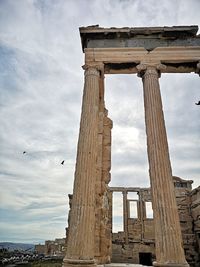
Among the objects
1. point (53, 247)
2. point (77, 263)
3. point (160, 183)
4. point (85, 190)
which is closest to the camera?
point (77, 263)

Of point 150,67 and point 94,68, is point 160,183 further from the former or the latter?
point 94,68

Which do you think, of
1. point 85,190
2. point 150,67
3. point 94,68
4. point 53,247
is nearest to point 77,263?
point 85,190

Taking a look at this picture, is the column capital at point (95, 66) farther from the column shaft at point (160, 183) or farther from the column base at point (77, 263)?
the column base at point (77, 263)

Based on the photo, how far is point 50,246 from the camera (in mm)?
38281

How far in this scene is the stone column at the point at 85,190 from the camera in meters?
7.82

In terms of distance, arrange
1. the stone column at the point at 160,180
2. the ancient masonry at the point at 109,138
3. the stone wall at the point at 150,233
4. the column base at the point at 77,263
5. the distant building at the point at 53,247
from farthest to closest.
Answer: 1. the distant building at the point at 53,247
2. the stone wall at the point at 150,233
3. the ancient masonry at the point at 109,138
4. the stone column at the point at 160,180
5. the column base at the point at 77,263

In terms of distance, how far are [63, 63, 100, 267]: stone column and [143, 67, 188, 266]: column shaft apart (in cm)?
208

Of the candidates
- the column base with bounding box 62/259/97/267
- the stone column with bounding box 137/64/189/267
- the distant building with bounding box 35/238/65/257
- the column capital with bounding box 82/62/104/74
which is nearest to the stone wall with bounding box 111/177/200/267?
the distant building with bounding box 35/238/65/257

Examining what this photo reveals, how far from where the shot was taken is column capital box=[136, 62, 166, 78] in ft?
36.6

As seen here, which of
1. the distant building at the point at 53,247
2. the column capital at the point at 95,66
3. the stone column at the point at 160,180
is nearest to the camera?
the stone column at the point at 160,180

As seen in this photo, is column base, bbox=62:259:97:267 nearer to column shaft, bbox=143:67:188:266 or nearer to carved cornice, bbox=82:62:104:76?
column shaft, bbox=143:67:188:266

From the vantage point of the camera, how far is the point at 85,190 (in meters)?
8.60

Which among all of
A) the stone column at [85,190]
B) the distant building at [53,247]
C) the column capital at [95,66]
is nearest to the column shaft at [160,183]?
the column capital at [95,66]

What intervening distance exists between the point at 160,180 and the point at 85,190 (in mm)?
2629
